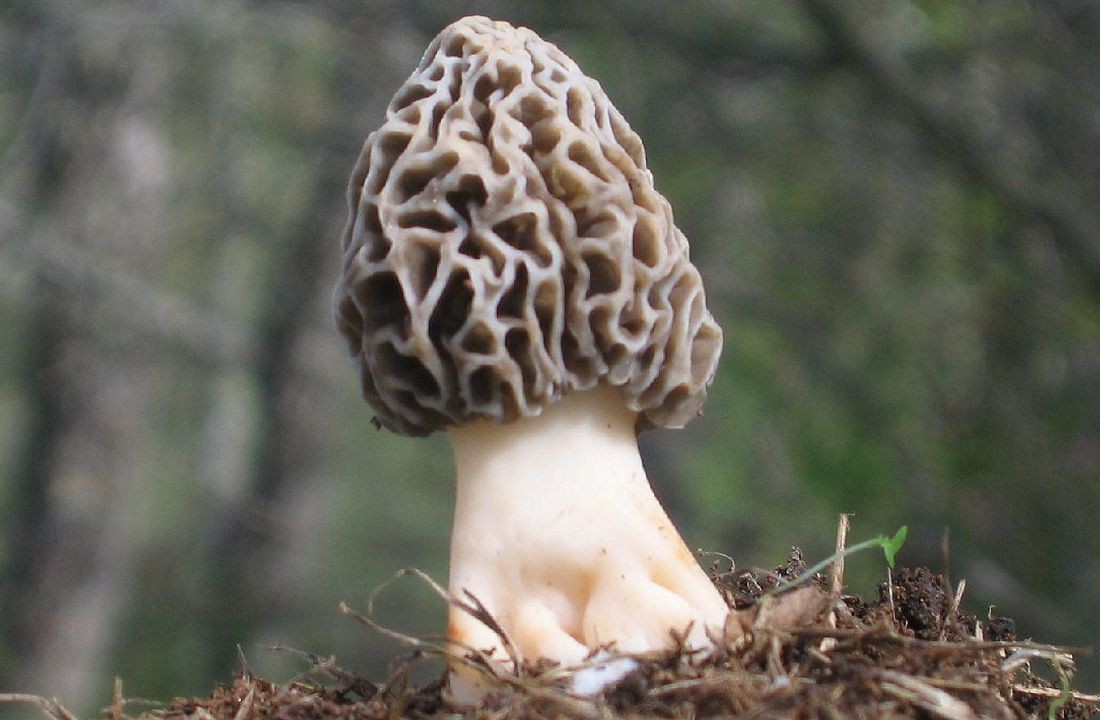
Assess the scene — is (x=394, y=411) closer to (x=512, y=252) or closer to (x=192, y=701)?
(x=512, y=252)

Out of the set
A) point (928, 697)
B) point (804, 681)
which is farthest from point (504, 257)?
point (928, 697)

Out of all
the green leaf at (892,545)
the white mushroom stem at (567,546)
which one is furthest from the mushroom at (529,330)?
the green leaf at (892,545)

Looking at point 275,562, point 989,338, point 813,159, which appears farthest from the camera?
point 275,562

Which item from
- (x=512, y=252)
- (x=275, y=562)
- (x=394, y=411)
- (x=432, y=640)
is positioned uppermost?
(x=512, y=252)

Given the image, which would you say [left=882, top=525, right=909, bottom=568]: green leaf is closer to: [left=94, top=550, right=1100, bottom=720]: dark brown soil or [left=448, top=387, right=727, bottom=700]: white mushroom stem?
[left=94, top=550, right=1100, bottom=720]: dark brown soil

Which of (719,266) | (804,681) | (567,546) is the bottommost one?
(804,681)

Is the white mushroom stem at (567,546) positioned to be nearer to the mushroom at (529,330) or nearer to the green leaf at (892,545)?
the mushroom at (529,330)

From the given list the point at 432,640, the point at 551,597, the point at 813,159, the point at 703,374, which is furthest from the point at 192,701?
the point at 813,159

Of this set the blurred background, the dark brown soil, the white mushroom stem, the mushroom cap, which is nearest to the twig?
the dark brown soil

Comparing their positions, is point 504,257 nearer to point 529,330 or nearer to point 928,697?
point 529,330
